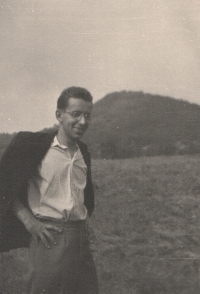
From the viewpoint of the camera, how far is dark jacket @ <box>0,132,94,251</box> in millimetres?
1373

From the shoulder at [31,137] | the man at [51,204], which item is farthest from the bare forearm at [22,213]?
the shoulder at [31,137]

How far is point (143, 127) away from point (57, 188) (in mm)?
612

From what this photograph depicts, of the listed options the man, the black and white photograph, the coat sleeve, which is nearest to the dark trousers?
the man

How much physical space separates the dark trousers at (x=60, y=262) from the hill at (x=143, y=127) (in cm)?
51

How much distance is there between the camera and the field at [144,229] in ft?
5.57

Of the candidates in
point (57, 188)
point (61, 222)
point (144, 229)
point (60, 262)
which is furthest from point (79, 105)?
point (144, 229)

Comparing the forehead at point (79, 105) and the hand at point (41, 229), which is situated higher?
the forehead at point (79, 105)

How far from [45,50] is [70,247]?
1019mm

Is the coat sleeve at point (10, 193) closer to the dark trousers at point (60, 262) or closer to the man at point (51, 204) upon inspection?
the man at point (51, 204)

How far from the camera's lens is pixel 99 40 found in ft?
5.90

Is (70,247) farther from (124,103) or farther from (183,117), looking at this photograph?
(183,117)

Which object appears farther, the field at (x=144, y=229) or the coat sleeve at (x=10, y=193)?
the field at (x=144, y=229)

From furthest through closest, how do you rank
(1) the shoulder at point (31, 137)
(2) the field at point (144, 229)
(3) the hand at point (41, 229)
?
(2) the field at point (144, 229)
(1) the shoulder at point (31, 137)
(3) the hand at point (41, 229)

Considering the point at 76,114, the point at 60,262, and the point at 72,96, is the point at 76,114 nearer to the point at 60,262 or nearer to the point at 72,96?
the point at 72,96
